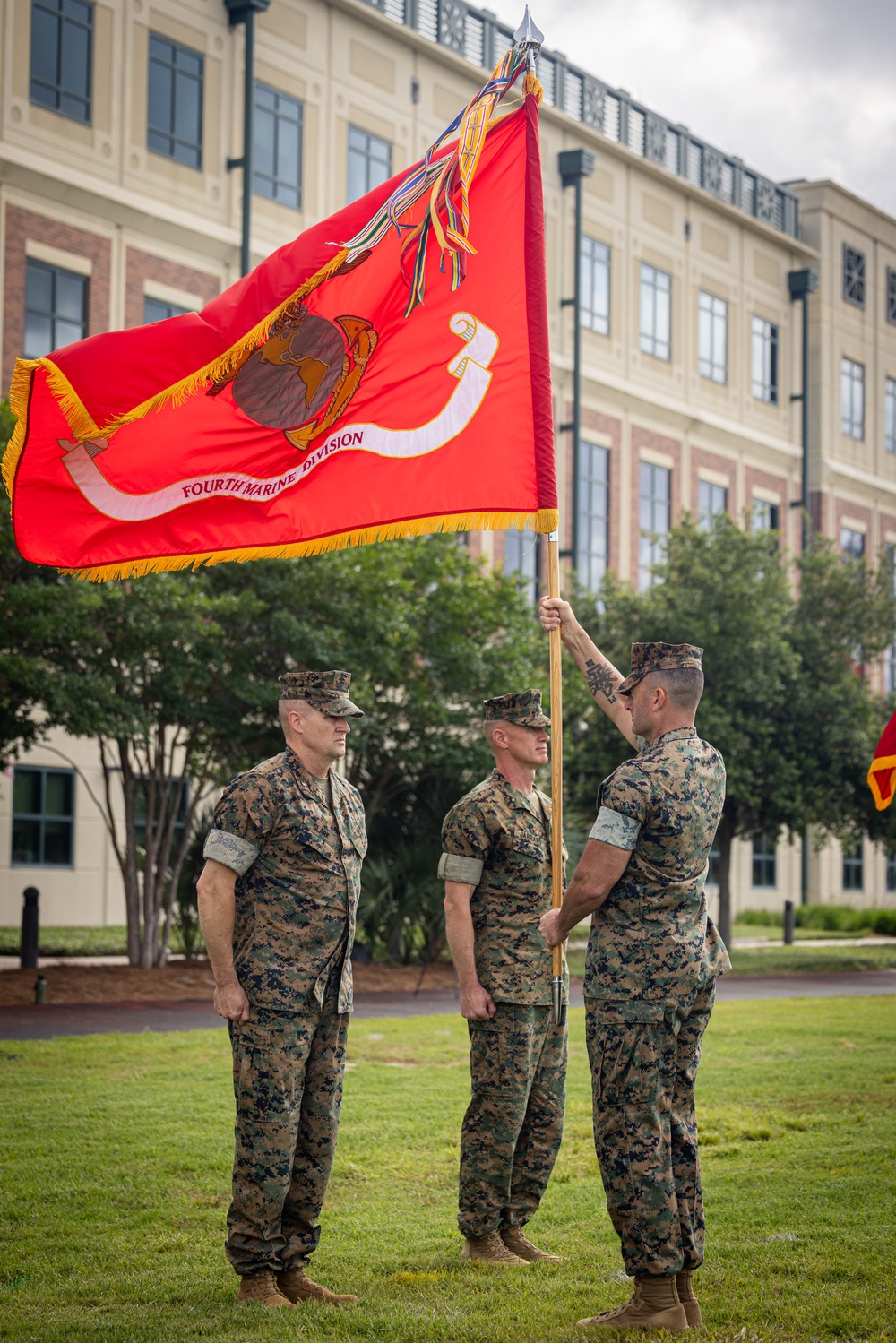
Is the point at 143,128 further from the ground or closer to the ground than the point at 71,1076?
further from the ground

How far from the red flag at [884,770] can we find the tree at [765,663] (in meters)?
12.8

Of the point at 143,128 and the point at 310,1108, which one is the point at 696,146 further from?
the point at 310,1108

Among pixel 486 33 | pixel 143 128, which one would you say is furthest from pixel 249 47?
pixel 486 33

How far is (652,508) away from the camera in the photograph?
3838 cm

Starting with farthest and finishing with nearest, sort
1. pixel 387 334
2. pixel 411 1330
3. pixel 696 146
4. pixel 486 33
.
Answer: pixel 696 146 → pixel 486 33 → pixel 387 334 → pixel 411 1330

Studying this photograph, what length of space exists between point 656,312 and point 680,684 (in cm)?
3439

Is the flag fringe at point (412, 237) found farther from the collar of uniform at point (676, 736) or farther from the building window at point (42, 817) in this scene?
the building window at point (42, 817)

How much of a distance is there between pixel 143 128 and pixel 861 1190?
942 inches

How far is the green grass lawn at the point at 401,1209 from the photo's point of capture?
208 inches

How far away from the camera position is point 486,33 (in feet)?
110

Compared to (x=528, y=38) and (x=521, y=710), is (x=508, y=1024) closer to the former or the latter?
(x=521, y=710)

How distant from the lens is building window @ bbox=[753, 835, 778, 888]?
42156 mm

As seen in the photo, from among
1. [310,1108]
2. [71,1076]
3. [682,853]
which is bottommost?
[71,1076]

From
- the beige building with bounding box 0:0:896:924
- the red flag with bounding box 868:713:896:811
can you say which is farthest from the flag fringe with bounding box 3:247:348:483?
the beige building with bounding box 0:0:896:924
